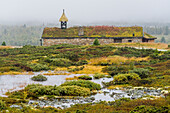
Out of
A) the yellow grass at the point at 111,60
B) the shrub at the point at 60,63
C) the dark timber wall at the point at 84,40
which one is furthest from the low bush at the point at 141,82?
the dark timber wall at the point at 84,40

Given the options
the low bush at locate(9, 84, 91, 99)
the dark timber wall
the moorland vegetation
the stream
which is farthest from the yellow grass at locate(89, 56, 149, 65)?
the dark timber wall

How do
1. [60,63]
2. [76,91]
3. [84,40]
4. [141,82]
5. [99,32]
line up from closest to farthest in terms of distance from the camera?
[76,91], [141,82], [60,63], [84,40], [99,32]

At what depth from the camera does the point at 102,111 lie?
13.3m

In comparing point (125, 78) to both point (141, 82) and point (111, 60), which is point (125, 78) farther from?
point (111, 60)

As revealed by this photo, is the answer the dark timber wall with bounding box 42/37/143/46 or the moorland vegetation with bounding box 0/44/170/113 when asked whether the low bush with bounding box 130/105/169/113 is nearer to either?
the moorland vegetation with bounding box 0/44/170/113

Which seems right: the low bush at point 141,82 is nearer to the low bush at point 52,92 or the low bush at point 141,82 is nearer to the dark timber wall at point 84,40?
the low bush at point 52,92

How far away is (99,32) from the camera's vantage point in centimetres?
7069

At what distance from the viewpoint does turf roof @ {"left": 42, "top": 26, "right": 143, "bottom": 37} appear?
6925cm

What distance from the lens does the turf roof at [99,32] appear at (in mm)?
69250

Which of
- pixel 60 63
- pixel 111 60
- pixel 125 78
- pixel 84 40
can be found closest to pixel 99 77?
pixel 125 78

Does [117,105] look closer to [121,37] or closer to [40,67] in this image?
[40,67]

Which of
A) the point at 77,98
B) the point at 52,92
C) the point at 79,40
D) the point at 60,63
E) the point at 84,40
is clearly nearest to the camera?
the point at 77,98

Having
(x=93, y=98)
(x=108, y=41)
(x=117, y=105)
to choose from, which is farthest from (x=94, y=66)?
(x=108, y=41)

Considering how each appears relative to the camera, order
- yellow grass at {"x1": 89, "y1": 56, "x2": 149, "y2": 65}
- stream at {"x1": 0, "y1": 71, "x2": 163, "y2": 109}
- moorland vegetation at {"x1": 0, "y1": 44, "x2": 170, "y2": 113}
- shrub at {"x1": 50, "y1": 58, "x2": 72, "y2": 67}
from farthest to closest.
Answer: yellow grass at {"x1": 89, "y1": 56, "x2": 149, "y2": 65}
shrub at {"x1": 50, "y1": 58, "x2": 72, "y2": 67}
stream at {"x1": 0, "y1": 71, "x2": 163, "y2": 109}
moorland vegetation at {"x1": 0, "y1": 44, "x2": 170, "y2": 113}
